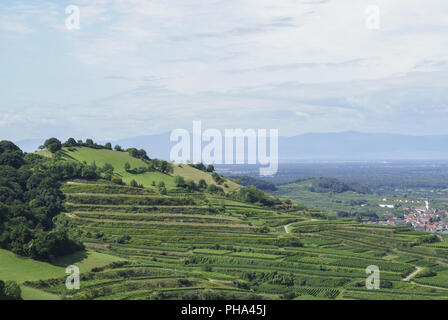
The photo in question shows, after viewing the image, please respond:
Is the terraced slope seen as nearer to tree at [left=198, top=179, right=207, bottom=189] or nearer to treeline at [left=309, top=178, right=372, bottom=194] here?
tree at [left=198, top=179, right=207, bottom=189]

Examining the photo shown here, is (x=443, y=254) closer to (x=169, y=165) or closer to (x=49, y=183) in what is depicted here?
(x=49, y=183)

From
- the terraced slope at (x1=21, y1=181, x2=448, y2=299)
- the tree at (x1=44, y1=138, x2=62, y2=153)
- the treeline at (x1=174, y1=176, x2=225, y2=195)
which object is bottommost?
the terraced slope at (x1=21, y1=181, x2=448, y2=299)

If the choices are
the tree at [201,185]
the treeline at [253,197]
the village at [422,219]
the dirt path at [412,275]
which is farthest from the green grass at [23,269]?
the village at [422,219]

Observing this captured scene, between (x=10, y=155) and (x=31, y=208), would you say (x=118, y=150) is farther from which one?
(x=31, y=208)

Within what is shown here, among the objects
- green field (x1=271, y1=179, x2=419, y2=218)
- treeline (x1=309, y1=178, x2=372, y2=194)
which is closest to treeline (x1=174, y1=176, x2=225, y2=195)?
green field (x1=271, y1=179, x2=419, y2=218)

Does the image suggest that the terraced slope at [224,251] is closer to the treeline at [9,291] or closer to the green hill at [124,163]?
the treeline at [9,291]
